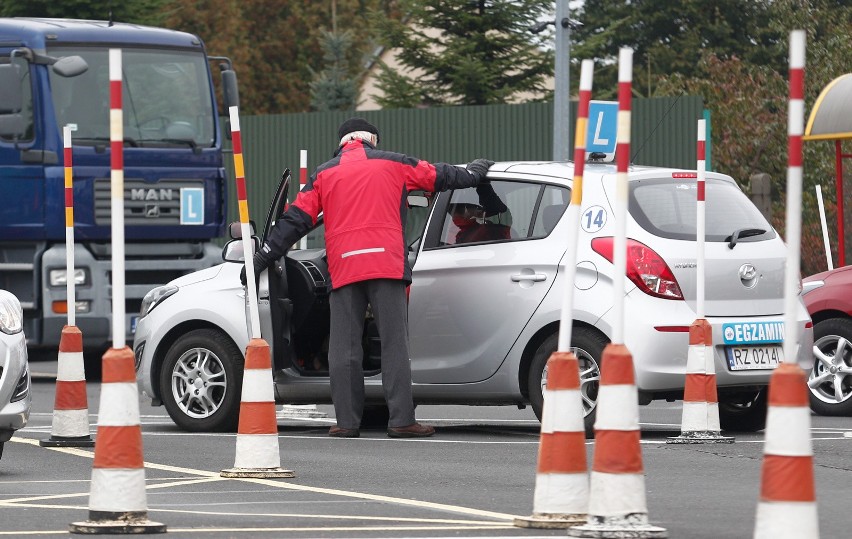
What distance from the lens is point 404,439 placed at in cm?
1134

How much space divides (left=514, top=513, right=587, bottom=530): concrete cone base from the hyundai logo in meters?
4.49

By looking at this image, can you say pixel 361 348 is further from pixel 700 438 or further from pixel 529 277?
pixel 700 438

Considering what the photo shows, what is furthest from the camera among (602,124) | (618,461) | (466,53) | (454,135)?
(466,53)

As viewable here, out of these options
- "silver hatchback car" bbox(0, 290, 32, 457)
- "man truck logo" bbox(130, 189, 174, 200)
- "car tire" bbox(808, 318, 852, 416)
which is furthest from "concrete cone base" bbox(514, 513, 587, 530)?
"man truck logo" bbox(130, 189, 174, 200)

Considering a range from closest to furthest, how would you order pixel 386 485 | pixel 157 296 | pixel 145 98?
pixel 386 485 → pixel 157 296 → pixel 145 98

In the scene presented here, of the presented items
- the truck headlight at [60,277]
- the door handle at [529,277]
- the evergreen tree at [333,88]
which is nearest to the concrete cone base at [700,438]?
the door handle at [529,277]

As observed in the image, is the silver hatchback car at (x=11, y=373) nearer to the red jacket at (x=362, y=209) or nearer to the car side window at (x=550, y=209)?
the red jacket at (x=362, y=209)

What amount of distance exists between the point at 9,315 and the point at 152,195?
8.49m

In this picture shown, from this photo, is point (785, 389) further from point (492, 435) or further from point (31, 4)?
point (31, 4)

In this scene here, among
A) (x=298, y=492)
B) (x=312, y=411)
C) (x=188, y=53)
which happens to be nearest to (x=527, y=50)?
(x=188, y=53)

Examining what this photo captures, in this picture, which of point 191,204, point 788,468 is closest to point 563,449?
point 788,468

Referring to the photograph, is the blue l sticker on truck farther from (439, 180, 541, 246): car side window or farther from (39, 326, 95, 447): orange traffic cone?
(39, 326, 95, 447): orange traffic cone

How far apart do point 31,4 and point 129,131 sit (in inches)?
521

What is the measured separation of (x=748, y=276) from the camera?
11125mm
